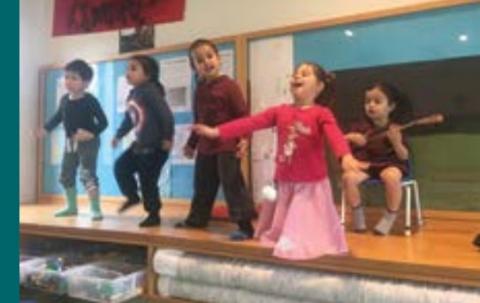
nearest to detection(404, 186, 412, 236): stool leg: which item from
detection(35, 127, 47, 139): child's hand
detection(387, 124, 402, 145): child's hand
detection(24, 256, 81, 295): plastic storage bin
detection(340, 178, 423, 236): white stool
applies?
detection(340, 178, 423, 236): white stool

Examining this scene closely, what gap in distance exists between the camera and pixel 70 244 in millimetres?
1673

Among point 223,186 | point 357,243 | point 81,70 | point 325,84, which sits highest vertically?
point 81,70

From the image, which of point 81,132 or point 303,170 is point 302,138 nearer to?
point 303,170

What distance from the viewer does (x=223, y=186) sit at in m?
1.29

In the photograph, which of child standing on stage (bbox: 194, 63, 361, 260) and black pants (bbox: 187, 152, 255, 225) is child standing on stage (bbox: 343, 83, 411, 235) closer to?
child standing on stage (bbox: 194, 63, 361, 260)

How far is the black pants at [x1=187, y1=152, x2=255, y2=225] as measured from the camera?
49.5 inches

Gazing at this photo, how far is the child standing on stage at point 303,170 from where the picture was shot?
41.5 inches

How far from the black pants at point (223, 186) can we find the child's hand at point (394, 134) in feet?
1.20

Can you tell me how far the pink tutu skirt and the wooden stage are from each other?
0.08 feet

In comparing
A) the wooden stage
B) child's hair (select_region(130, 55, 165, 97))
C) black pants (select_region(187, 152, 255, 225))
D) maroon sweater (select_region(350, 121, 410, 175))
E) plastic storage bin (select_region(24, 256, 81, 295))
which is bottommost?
plastic storage bin (select_region(24, 256, 81, 295))

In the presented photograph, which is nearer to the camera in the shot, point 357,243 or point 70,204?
point 357,243

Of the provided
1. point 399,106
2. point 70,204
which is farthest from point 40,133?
point 399,106

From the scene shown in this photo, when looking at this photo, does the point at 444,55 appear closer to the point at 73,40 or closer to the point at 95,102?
the point at 95,102

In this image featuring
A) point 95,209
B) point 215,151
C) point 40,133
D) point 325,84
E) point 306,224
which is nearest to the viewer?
point 306,224
